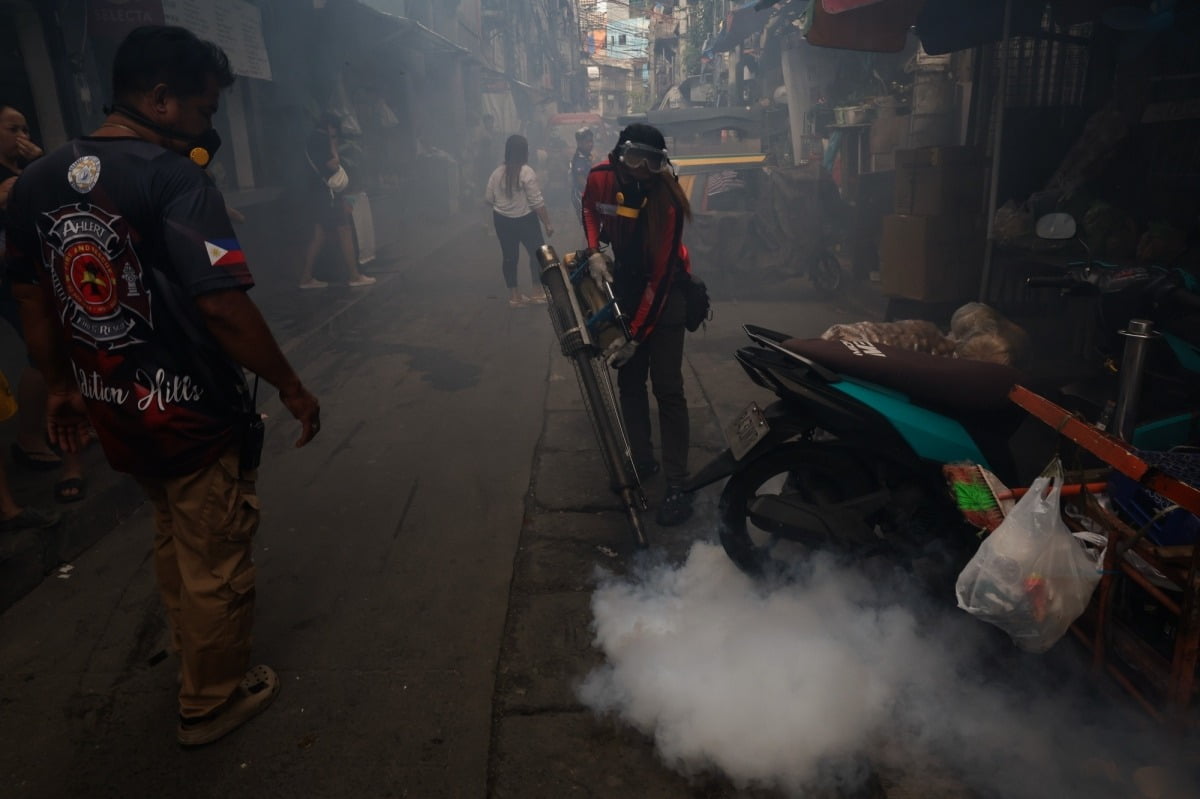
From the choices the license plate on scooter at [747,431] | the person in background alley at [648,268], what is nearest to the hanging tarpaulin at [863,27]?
the person in background alley at [648,268]

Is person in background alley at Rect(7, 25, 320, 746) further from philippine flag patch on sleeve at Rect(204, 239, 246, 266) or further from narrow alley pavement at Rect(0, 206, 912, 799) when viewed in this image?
narrow alley pavement at Rect(0, 206, 912, 799)

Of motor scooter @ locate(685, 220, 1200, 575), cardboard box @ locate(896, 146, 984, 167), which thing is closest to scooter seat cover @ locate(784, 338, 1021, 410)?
motor scooter @ locate(685, 220, 1200, 575)

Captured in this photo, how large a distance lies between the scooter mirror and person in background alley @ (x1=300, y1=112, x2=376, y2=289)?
28.0ft

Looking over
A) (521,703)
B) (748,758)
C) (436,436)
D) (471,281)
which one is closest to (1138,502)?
(748,758)

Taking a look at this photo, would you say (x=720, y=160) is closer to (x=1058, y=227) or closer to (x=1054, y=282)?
(x=1058, y=227)

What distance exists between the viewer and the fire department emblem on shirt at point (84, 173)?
80.0 inches

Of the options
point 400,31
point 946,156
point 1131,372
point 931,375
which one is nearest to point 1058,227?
point 1131,372

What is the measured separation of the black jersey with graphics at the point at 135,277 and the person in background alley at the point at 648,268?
1863 mm

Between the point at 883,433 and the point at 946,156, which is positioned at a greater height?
the point at 946,156

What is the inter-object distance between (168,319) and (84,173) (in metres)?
0.43

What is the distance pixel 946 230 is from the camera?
6.27 m

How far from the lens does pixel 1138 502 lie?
8.04 ft

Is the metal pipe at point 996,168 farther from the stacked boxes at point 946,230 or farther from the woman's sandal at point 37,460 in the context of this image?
the woman's sandal at point 37,460

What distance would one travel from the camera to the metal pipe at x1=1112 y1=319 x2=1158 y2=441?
8.76ft
